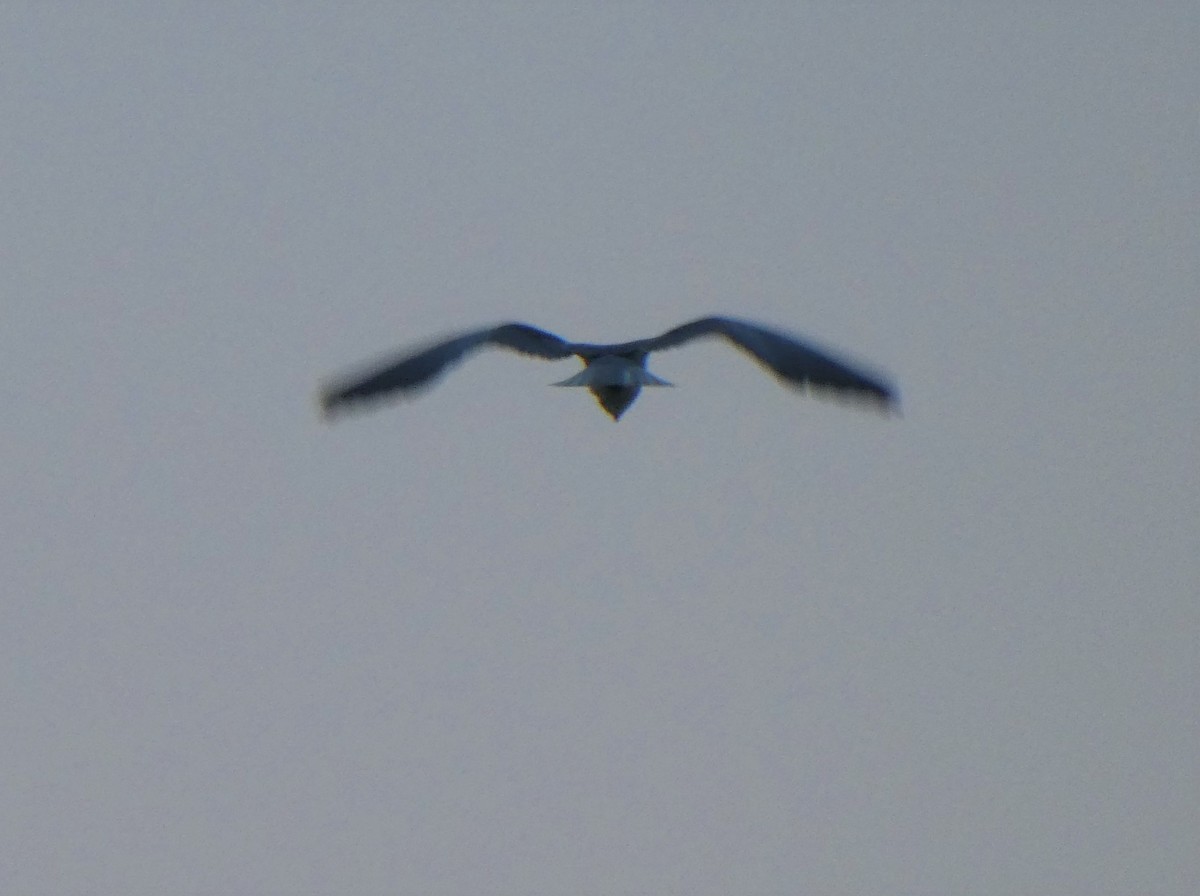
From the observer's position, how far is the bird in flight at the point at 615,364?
2333 cm

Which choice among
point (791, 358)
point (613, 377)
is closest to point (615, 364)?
point (613, 377)

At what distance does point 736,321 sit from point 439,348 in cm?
265

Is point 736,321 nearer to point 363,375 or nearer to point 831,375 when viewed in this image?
point 831,375

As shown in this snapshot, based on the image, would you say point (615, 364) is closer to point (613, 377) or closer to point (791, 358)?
point (613, 377)

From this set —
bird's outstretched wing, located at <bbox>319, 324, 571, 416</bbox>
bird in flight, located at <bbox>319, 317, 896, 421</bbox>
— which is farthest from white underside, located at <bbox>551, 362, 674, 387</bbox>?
bird's outstretched wing, located at <bbox>319, 324, 571, 416</bbox>

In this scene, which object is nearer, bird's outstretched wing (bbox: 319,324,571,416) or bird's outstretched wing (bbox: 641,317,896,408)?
bird's outstretched wing (bbox: 641,317,896,408)

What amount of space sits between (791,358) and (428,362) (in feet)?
10.3

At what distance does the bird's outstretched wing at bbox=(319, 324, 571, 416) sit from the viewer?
23734mm

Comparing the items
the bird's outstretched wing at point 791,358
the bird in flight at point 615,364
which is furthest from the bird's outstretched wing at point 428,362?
the bird's outstretched wing at point 791,358

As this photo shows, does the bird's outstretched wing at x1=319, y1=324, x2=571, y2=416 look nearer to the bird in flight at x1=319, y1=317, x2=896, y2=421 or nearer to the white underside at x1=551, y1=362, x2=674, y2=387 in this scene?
the bird in flight at x1=319, y1=317, x2=896, y2=421

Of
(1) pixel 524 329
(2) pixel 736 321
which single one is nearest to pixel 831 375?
(2) pixel 736 321

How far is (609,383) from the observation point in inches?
920

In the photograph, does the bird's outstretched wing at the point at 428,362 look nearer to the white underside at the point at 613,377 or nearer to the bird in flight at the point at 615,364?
the bird in flight at the point at 615,364

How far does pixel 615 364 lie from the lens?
23.7 m
